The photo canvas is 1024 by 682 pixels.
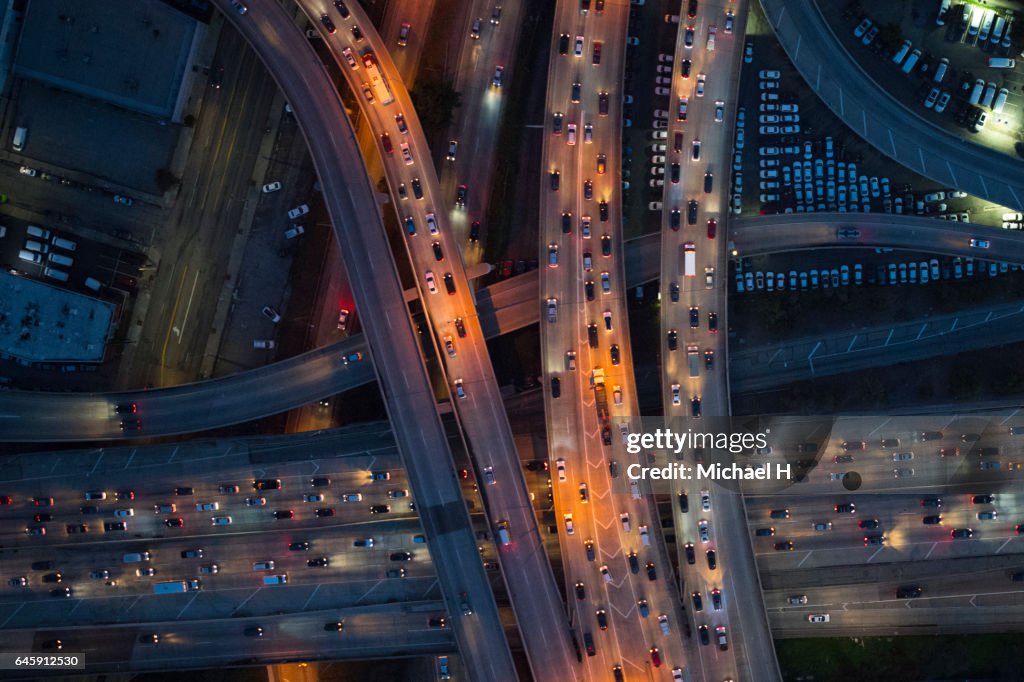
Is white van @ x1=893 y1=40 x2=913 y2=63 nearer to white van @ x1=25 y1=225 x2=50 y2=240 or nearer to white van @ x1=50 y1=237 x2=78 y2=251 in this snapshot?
white van @ x1=50 y1=237 x2=78 y2=251

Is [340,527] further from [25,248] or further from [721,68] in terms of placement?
[721,68]

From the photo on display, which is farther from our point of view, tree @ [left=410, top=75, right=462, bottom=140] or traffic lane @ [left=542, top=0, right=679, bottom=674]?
tree @ [left=410, top=75, right=462, bottom=140]

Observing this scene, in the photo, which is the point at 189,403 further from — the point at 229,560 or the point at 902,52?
the point at 902,52

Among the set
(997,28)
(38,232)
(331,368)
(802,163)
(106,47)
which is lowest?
(331,368)

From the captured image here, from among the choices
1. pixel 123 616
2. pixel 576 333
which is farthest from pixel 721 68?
pixel 123 616

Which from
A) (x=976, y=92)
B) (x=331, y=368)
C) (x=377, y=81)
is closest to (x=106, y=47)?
(x=377, y=81)

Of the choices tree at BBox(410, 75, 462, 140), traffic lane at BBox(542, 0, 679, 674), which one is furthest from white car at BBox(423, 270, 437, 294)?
tree at BBox(410, 75, 462, 140)
